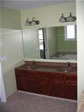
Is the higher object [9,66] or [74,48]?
[74,48]

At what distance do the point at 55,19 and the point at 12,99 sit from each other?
7.96 ft

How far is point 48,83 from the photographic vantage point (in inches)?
129

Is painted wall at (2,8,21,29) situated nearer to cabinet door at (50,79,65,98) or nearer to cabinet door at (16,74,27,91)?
cabinet door at (16,74,27,91)

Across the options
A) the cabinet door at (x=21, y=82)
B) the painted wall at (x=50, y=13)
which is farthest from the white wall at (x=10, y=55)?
the painted wall at (x=50, y=13)

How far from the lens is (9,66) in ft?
11.6

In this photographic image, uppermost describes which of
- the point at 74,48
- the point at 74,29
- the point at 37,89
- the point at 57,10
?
the point at 57,10

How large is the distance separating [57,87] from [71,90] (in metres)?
0.35

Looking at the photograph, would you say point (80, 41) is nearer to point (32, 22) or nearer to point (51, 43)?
point (51, 43)

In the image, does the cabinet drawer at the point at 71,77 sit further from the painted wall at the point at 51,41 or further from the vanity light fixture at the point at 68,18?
Answer: the vanity light fixture at the point at 68,18

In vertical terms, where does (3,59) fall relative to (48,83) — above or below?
above

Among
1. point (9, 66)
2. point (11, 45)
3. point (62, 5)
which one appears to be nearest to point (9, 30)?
point (11, 45)

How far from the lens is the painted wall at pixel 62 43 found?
3462mm

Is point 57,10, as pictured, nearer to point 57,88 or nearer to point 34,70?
point 34,70

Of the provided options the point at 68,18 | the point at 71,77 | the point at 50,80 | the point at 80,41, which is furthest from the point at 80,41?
the point at 50,80
